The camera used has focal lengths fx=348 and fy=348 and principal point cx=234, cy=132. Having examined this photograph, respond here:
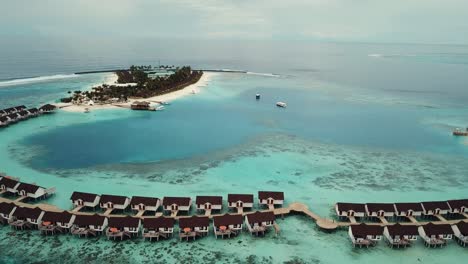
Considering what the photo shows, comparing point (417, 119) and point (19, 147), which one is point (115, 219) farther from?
point (417, 119)

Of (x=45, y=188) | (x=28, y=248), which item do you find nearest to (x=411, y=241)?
(x=28, y=248)

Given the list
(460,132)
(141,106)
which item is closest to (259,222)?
(460,132)

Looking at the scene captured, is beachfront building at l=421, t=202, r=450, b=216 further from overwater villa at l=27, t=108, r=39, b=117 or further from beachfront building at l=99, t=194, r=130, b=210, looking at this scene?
overwater villa at l=27, t=108, r=39, b=117

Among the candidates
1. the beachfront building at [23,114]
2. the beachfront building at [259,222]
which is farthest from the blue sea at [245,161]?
the beachfront building at [23,114]

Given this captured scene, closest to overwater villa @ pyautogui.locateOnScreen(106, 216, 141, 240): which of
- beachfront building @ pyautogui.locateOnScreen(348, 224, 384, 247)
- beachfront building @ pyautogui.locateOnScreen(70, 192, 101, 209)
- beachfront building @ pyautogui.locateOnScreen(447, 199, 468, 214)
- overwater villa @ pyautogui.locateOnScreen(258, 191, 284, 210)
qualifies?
beachfront building @ pyautogui.locateOnScreen(70, 192, 101, 209)

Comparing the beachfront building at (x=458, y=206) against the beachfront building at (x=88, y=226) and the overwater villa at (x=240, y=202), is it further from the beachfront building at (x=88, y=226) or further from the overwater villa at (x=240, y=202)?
the beachfront building at (x=88, y=226)
